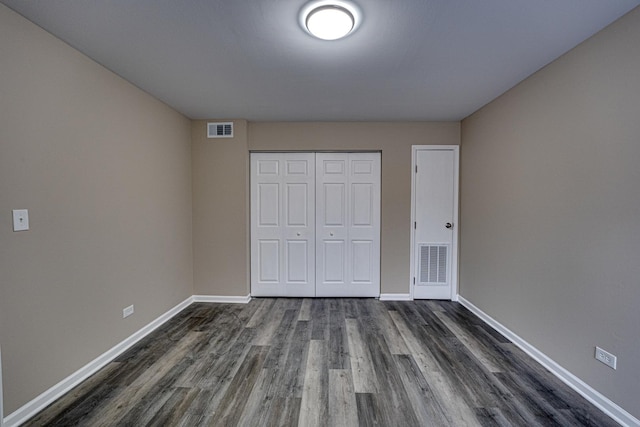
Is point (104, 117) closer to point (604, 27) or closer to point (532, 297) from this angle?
point (604, 27)

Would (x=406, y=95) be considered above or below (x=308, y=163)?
above

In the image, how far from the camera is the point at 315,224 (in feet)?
12.6

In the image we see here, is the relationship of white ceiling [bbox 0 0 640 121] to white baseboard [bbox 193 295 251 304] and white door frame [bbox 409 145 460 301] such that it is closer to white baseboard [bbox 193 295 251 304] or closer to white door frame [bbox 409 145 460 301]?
white door frame [bbox 409 145 460 301]

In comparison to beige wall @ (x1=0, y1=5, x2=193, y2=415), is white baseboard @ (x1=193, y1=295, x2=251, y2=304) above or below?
below

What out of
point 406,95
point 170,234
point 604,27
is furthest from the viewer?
point 170,234

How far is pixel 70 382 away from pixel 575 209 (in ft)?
12.8

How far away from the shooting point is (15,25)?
1.62 m

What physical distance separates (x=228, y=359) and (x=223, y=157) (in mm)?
2478

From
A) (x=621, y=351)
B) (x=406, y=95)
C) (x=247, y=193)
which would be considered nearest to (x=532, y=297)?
(x=621, y=351)

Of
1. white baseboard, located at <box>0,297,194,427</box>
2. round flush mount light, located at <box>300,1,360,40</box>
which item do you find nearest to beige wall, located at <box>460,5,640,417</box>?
round flush mount light, located at <box>300,1,360,40</box>

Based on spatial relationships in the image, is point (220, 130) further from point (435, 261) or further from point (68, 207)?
point (435, 261)

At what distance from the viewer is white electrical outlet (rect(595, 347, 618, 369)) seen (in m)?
1.70

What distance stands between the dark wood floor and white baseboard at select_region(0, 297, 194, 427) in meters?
0.05

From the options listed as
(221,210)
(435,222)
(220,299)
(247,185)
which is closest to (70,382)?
(220,299)
